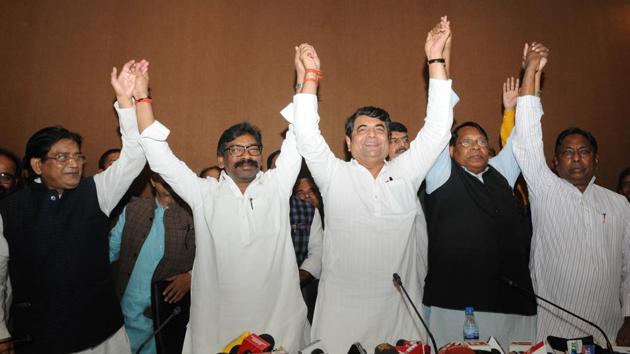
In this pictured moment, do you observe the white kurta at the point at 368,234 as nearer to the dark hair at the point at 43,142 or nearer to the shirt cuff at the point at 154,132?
the shirt cuff at the point at 154,132

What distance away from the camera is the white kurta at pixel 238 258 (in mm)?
1867

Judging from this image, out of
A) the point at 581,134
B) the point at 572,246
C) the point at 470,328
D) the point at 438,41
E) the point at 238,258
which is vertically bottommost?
the point at 470,328

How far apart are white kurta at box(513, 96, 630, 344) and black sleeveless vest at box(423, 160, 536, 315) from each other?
149mm

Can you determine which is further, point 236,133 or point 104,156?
point 104,156

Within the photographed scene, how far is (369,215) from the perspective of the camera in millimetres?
1898

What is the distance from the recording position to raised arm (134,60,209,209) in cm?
186

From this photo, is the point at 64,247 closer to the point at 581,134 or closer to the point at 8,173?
the point at 8,173

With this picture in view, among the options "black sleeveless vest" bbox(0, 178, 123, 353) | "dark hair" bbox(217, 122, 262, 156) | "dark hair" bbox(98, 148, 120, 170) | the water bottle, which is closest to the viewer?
the water bottle

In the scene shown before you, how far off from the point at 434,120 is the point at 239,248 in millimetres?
1081

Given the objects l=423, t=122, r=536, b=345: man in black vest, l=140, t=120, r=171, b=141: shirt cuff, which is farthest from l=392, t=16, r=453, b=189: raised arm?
l=140, t=120, r=171, b=141: shirt cuff

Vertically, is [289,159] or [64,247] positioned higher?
[289,159]

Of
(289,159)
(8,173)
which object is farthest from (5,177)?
(289,159)

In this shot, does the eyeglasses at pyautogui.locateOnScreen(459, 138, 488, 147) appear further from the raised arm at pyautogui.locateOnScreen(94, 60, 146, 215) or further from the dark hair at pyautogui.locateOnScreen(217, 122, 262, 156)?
the raised arm at pyautogui.locateOnScreen(94, 60, 146, 215)

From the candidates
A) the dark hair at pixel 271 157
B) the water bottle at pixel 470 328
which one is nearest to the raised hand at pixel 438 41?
the water bottle at pixel 470 328
